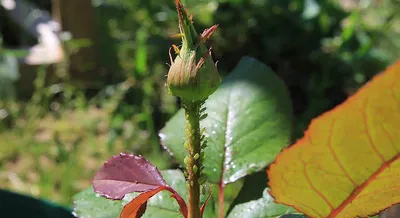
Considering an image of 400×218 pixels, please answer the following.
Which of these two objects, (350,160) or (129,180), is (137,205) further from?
(350,160)

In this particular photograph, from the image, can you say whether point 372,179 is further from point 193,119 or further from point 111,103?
point 111,103

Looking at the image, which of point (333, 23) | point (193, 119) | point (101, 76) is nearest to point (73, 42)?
point (101, 76)

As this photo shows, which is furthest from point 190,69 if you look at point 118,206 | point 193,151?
point 118,206

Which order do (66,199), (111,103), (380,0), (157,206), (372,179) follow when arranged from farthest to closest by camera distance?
1. (380,0)
2. (111,103)
3. (66,199)
4. (157,206)
5. (372,179)

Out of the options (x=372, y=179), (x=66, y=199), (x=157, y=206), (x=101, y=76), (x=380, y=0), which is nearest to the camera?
(x=372, y=179)

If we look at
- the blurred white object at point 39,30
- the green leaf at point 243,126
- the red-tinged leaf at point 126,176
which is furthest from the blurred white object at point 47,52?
the red-tinged leaf at point 126,176

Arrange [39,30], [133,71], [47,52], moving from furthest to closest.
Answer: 1. [39,30]
2. [47,52]
3. [133,71]

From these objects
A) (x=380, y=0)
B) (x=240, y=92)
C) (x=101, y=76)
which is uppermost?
(x=380, y=0)
